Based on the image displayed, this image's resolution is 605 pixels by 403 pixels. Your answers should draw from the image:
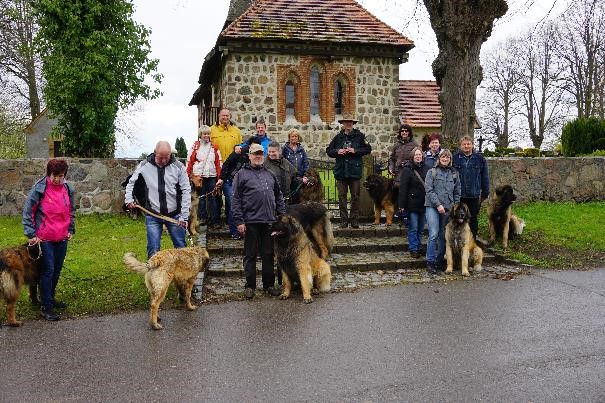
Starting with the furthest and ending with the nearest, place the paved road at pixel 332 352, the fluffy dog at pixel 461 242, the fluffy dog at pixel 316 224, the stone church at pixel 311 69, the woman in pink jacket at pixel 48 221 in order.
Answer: the stone church at pixel 311 69 < the fluffy dog at pixel 461 242 < the fluffy dog at pixel 316 224 < the woman in pink jacket at pixel 48 221 < the paved road at pixel 332 352

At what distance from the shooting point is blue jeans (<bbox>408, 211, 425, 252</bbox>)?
9.67 m

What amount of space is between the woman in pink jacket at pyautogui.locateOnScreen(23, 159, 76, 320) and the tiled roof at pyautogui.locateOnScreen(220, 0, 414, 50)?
1399 centimetres

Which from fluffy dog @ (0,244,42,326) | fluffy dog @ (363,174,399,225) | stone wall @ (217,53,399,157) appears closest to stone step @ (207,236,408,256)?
fluffy dog @ (363,174,399,225)

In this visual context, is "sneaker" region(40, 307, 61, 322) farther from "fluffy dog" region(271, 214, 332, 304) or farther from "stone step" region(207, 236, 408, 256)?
"stone step" region(207, 236, 408, 256)

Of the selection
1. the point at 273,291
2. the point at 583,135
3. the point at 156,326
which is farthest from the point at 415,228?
the point at 583,135

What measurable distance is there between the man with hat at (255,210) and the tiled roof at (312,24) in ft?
43.4

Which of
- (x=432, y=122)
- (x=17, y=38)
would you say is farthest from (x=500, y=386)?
(x=17, y=38)

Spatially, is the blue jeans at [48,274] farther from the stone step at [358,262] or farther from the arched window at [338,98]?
the arched window at [338,98]

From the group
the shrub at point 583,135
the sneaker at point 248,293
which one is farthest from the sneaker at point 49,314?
the shrub at point 583,135

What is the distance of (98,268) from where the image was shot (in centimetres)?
863

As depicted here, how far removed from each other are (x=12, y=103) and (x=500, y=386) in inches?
1310

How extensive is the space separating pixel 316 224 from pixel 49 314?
4.18 metres

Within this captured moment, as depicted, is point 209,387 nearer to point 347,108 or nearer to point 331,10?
point 347,108

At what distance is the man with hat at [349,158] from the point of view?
34.9ft
